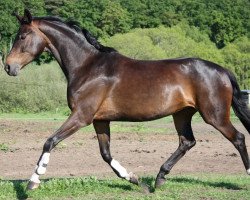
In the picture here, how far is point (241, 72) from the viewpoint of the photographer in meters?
88.8

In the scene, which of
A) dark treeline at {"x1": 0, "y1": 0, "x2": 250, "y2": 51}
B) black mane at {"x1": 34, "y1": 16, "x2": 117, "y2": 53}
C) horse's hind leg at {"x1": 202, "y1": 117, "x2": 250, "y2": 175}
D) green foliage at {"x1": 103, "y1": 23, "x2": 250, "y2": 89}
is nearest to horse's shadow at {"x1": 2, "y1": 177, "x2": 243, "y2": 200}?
horse's hind leg at {"x1": 202, "y1": 117, "x2": 250, "y2": 175}

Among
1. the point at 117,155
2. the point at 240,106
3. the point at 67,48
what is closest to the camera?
the point at 67,48

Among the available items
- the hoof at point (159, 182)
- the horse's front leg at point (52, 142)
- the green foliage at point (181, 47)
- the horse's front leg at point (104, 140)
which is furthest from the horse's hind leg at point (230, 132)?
the green foliage at point (181, 47)

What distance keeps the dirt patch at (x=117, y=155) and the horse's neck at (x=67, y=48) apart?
3632mm

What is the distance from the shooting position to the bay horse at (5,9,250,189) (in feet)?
30.7

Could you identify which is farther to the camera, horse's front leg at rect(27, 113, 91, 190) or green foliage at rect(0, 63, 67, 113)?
green foliage at rect(0, 63, 67, 113)

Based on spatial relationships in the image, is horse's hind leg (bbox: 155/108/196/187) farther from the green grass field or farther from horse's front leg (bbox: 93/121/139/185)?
horse's front leg (bbox: 93/121/139/185)

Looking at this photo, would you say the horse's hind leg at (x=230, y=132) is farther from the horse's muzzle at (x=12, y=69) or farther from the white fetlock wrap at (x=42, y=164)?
the horse's muzzle at (x=12, y=69)

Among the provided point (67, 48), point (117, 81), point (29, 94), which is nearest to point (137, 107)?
point (117, 81)

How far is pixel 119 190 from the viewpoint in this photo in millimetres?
9336

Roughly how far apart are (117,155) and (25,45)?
7.21m

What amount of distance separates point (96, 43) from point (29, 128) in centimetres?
1509

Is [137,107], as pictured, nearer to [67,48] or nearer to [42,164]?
[67,48]

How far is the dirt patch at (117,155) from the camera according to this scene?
1363cm
